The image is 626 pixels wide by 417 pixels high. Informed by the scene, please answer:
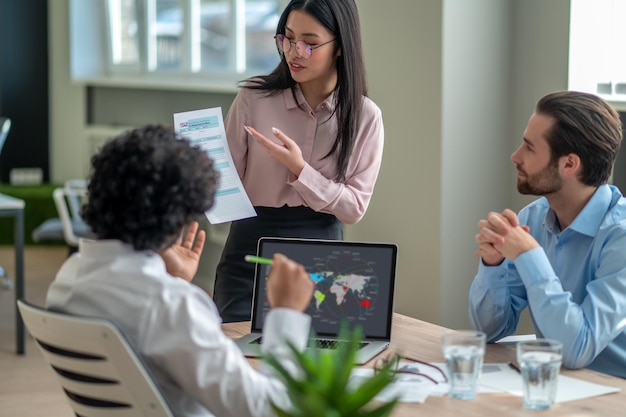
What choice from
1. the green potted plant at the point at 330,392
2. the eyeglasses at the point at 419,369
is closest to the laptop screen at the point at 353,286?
A: the eyeglasses at the point at 419,369

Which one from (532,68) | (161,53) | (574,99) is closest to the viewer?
(574,99)

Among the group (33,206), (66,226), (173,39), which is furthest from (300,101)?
(33,206)

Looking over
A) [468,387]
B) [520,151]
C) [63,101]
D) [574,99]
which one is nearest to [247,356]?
[468,387]

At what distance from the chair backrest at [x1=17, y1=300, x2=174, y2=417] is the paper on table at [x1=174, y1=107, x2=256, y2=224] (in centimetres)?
100

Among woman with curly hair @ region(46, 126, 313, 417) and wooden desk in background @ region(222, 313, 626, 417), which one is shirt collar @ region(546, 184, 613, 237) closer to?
wooden desk in background @ region(222, 313, 626, 417)

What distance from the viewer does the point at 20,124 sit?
8984 mm

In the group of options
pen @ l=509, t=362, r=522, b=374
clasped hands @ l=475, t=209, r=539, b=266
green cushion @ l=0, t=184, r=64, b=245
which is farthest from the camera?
green cushion @ l=0, t=184, r=64, b=245

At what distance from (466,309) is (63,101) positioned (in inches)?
216

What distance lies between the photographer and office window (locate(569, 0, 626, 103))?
393 cm

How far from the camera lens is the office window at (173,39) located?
678 centimetres

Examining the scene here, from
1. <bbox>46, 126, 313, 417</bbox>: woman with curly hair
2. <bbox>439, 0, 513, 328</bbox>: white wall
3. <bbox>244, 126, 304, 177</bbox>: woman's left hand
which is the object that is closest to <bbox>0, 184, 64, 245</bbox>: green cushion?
<bbox>439, 0, 513, 328</bbox>: white wall

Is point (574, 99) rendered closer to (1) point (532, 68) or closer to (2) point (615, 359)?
(2) point (615, 359)

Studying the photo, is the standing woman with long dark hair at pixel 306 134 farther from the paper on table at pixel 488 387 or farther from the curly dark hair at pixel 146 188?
the curly dark hair at pixel 146 188

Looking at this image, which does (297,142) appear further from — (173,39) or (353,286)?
(173,39)
